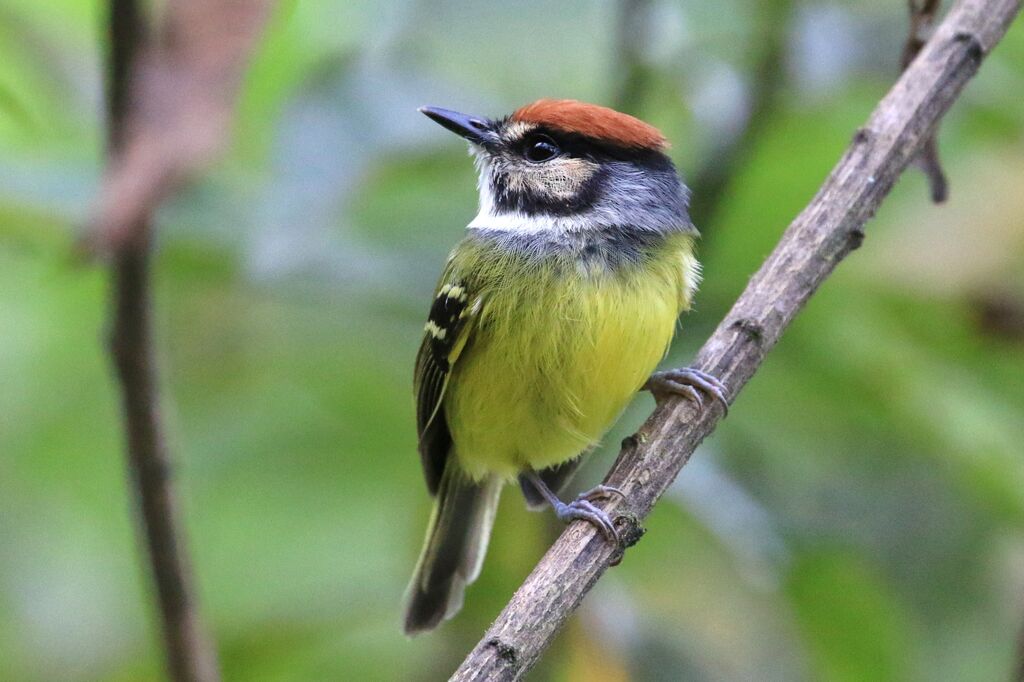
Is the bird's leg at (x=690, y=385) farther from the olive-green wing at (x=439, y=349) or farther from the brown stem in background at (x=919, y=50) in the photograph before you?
the brown stem in background at (x=919, y=50)

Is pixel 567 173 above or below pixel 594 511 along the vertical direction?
above

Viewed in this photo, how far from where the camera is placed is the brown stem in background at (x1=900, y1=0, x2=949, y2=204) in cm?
298

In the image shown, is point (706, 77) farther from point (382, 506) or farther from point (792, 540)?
point (382, 506)

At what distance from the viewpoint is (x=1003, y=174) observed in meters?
4.11

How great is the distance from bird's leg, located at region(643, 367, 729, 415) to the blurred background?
29 cm

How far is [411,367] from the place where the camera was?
369 centimetres

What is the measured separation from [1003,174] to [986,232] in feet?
1.19

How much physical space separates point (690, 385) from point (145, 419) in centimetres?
129

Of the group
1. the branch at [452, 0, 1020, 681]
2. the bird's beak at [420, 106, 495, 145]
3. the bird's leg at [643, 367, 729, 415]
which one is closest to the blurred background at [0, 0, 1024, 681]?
the bird's beak at [420, 106, 495, 145]

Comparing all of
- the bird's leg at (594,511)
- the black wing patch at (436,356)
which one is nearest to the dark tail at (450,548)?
the black wing patch at (436,356)

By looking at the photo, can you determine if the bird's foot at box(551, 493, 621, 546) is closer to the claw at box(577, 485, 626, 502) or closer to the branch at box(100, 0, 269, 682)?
Result: the claw at box(577, 485, 626, 502)

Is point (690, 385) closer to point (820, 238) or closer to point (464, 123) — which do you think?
point (820, 238)

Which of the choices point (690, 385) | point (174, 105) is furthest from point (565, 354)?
point (174, 105)

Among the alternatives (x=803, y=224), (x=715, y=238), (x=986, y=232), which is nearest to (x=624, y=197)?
(x=715, y=238)
